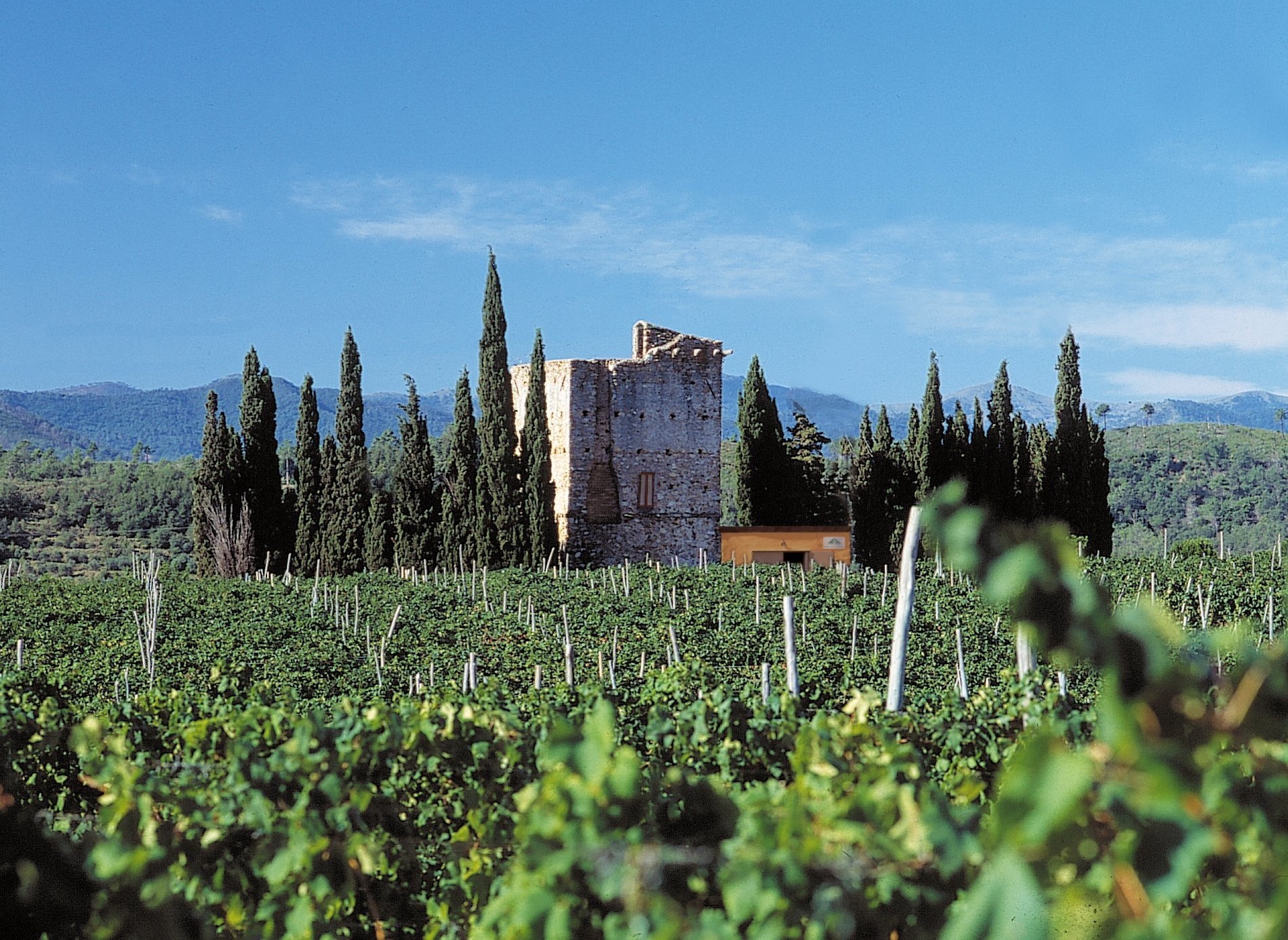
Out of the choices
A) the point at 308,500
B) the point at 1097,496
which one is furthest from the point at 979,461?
the point at 308,500

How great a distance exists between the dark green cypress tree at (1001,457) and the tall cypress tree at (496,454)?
13.1 m

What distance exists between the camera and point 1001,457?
3266 cm

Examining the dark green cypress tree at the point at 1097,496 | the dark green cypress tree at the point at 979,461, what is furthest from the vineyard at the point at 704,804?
the dark green cypress tree at the point at 1097,496

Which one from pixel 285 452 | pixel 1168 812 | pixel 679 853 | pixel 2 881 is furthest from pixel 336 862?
pixel 285 452

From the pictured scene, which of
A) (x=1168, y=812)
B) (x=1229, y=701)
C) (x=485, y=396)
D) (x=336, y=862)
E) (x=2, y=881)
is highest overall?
(x=485, y=396)

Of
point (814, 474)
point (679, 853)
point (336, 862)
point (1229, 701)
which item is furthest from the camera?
point (814, 474)

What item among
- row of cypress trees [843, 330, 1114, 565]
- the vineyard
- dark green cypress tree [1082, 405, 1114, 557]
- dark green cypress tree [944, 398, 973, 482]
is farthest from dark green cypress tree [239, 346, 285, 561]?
the vineyard

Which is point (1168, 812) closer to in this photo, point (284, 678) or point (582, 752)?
point (582, 752)

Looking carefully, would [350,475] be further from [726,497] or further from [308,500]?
[726,497]

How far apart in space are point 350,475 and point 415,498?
5.91 ft

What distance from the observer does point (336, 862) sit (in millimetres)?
3016

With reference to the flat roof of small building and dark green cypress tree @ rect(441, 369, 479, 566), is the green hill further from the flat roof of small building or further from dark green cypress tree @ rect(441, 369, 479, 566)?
dark green cypress tree @ rect(441, 369, 479, 566)

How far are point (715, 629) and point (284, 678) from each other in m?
5.81

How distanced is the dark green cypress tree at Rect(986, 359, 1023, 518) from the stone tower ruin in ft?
26.9
